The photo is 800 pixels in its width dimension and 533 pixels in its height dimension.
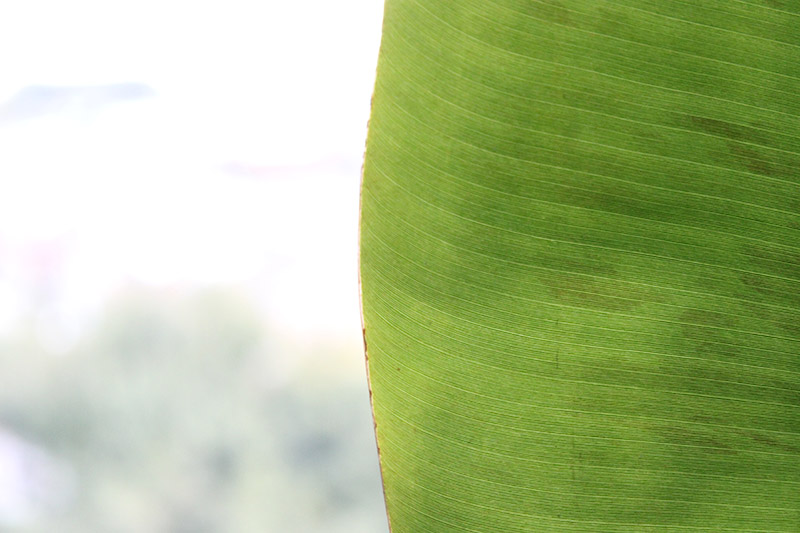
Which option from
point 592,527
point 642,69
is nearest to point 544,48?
point 642,69

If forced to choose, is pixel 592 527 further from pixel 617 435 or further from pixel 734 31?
pixel 734 31

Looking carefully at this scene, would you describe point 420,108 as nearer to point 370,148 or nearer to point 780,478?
point 370,148

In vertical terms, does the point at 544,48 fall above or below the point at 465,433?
above

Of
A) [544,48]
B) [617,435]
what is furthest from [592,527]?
[544,48]

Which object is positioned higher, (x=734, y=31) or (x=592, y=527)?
(x=734, y=31)

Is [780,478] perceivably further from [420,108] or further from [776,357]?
[420,108]
